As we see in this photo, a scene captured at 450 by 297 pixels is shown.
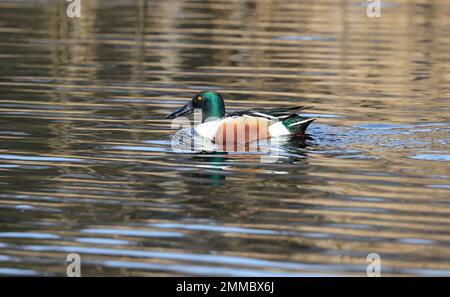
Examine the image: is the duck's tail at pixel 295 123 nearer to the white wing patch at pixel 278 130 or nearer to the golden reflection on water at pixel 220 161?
the white wing patch at pixel 278 130

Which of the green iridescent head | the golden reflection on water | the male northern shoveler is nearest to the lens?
the golden reflection on water

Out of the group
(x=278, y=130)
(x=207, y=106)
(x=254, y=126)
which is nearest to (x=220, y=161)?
(x=254, y=126)

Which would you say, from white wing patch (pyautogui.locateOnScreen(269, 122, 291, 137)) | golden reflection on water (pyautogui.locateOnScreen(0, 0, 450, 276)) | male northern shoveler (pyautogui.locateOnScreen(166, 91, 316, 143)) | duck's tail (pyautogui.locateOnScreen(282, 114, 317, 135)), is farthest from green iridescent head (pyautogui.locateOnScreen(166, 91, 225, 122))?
duck's tail (pyautogui.locateOnScreen(282, 114, 317, 135))

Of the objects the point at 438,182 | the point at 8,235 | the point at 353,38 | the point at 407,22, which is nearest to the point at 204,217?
the point at 8,235

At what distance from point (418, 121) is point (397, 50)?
23.8ft

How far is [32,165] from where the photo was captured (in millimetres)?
10820

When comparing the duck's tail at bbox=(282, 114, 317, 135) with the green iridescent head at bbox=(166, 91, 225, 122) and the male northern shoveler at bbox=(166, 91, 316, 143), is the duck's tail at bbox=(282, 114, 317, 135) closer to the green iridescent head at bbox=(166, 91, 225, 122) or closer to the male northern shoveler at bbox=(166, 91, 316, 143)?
the male northern shoveler at bbox=(166, 91, 316, 143)

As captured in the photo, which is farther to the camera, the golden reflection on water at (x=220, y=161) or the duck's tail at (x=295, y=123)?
the duck's tail at (x=295, y=123)

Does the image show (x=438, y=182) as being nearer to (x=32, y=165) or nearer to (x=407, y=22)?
(x=32, y=165)

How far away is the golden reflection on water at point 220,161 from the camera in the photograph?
8.16 meters

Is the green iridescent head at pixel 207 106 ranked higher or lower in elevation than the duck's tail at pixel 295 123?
higher

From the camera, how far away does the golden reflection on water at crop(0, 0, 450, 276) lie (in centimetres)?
816

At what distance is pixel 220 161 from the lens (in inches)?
444

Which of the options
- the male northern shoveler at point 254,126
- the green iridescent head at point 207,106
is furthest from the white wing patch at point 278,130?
the green iridescent head at point 207,106
